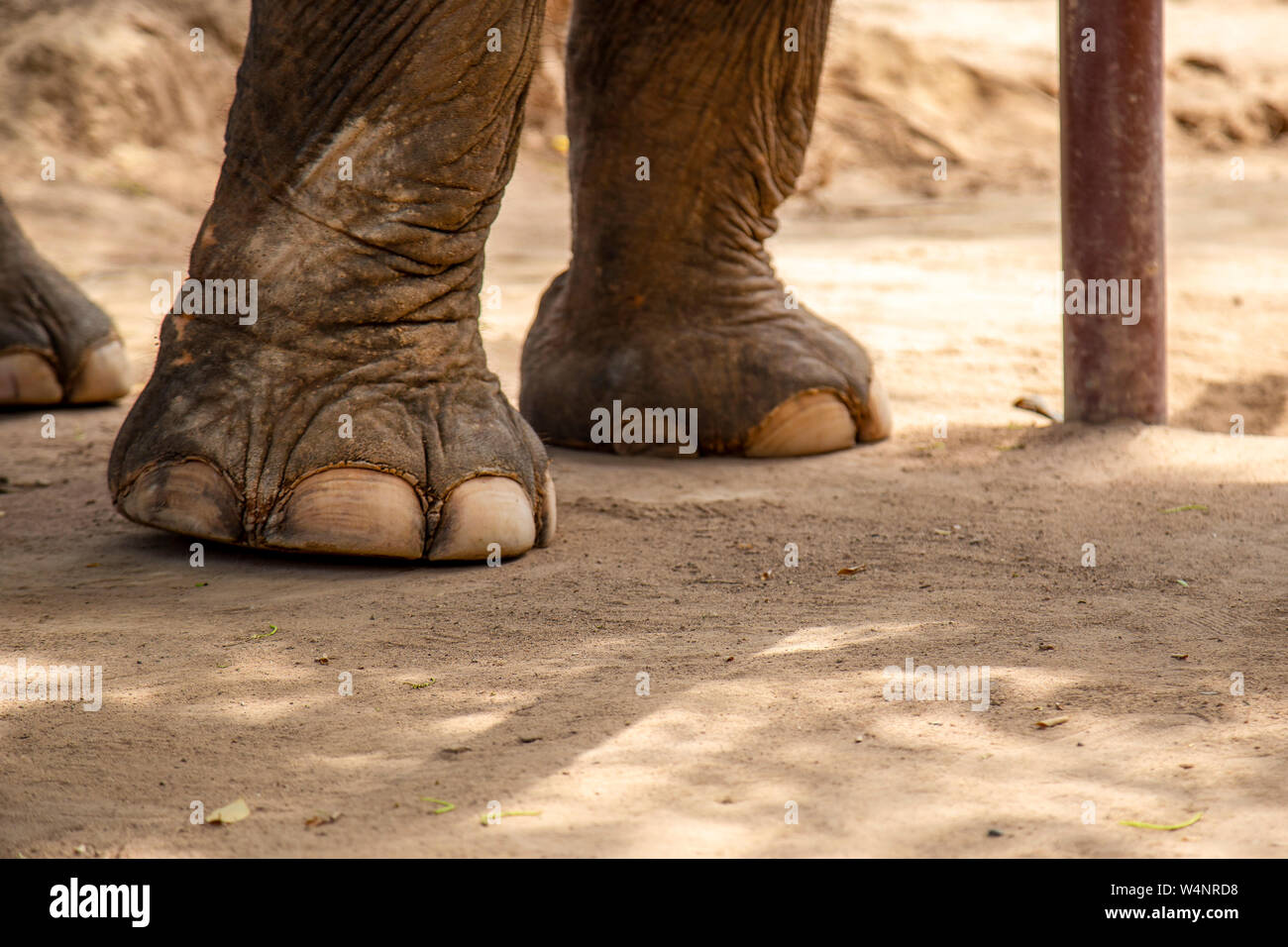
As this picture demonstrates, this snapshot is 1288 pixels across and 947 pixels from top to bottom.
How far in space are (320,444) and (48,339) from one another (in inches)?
61.0

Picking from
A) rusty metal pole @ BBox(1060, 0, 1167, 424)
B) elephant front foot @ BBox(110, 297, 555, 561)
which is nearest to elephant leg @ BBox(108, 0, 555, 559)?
elephant front foot @ BBox(110, 297, 555, 561)

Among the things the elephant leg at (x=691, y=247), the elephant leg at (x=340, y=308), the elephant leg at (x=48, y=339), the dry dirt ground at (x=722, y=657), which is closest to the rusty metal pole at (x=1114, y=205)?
the dry dirt ground at (x=722, y=657)

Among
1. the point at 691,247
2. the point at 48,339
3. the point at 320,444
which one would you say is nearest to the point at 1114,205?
the point at 691,247

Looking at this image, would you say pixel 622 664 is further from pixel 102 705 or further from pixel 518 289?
pixel 518 289

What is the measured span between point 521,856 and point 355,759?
295 mm

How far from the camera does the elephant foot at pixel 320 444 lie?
2.20m

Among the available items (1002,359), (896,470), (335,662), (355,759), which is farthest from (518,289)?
(355,759)

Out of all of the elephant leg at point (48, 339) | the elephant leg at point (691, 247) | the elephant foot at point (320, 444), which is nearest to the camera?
the elephant foot at point (320, 444)

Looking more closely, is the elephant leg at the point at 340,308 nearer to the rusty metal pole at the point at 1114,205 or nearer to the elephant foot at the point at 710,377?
the elephant foot at the point at 710,377

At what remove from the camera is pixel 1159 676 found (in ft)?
5.51

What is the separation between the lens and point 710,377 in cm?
299

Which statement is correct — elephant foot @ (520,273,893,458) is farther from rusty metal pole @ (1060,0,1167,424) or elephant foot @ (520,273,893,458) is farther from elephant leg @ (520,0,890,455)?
rusty metal pole @ (1060,0,1167,424)

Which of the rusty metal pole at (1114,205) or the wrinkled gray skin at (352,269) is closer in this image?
the wrinkled gray skin at (352,269)

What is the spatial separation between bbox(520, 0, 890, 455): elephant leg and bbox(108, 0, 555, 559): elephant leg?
0.73 meters
